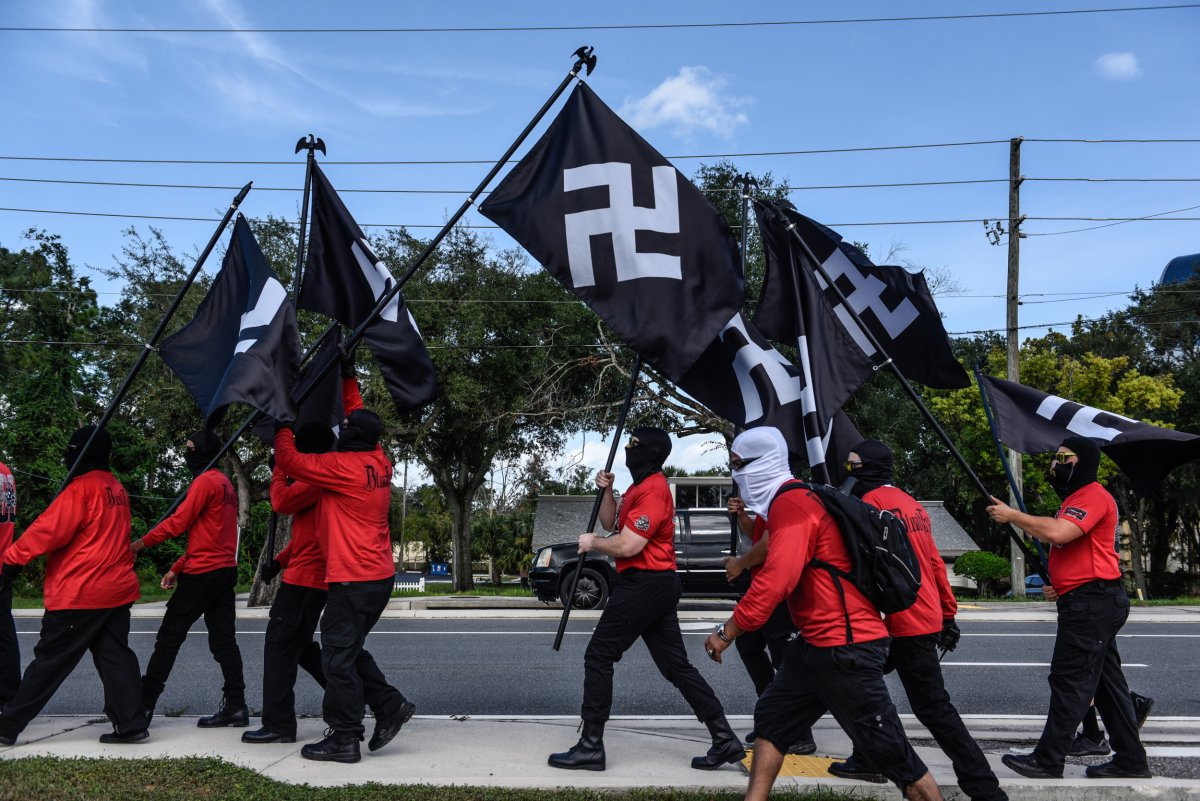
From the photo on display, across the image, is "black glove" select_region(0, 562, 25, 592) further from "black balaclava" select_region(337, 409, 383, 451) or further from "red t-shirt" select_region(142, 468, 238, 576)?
"black balaclava" select_region(337, 409, 383, 451)

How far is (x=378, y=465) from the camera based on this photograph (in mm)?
5926

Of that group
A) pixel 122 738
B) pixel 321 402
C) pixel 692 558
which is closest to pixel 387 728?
pixel 122 738

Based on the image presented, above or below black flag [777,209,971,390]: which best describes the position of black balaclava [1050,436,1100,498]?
below

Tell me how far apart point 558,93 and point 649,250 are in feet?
3.47

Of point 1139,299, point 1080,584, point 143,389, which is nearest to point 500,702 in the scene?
point 1080,584

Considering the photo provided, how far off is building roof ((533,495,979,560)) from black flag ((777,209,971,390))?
19.8 m

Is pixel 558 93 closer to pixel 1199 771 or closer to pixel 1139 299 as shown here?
pixel 1199 771

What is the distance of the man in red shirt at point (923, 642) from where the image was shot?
4.79m

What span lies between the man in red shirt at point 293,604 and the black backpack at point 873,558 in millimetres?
3161

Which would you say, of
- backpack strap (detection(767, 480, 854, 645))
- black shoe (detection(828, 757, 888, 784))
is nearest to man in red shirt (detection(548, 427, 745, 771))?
black shoe (detection(828, 757, 888, 784))

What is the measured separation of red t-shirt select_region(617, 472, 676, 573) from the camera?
5.74 metres

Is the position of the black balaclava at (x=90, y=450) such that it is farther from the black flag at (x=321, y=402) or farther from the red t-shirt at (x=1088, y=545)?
the red t-shirt at (x=1088, y=545)

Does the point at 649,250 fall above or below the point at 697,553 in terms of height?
above

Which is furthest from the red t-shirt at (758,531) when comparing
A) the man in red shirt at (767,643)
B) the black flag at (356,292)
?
the black flag at (356,292)
